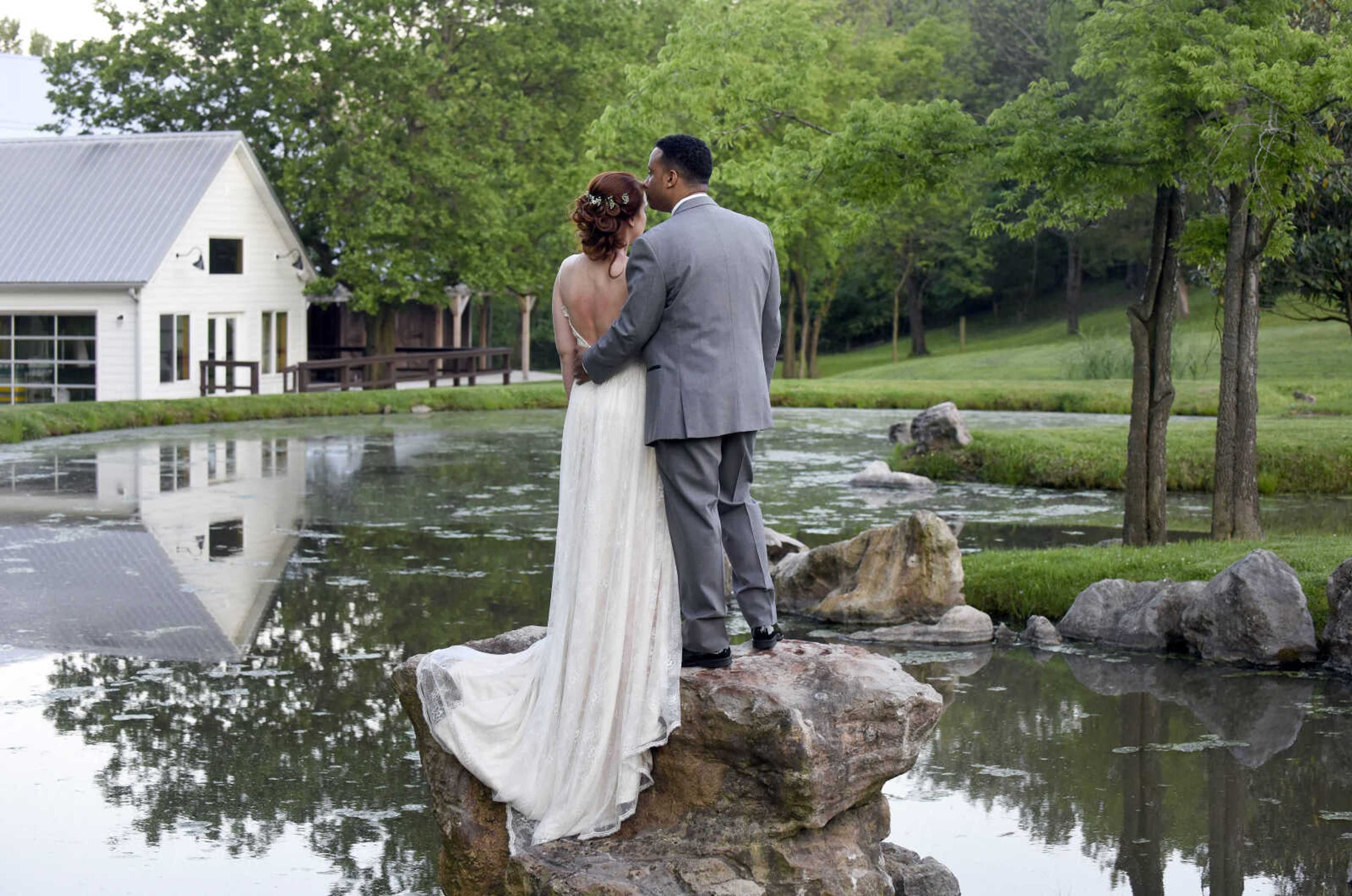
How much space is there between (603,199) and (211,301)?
32.3m

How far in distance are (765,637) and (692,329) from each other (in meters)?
Result: 1.25

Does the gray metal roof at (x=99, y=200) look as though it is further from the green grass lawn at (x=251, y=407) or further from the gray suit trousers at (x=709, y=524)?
the gray suit trousers at (x=709, y=524)

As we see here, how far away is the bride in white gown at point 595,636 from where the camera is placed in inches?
216

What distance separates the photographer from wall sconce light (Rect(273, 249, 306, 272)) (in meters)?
38.5

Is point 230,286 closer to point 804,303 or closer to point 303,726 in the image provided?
point 804,303

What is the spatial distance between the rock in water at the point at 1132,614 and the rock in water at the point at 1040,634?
0.47 ft

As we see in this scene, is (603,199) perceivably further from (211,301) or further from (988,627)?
(211,301)

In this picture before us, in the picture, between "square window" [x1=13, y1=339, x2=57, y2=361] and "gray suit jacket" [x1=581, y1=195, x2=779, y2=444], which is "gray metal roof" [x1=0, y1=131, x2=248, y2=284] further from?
"gray suit jacket" [x1=581, y1=195, x2=779, y2=444]

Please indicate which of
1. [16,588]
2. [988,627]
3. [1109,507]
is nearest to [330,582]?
[16,588]

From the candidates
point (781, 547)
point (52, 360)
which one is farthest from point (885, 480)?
point (52, 360)

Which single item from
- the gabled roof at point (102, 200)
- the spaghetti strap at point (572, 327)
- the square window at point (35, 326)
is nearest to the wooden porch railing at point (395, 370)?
the gabled roof at point (102, 200)

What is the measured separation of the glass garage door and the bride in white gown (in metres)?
30.6

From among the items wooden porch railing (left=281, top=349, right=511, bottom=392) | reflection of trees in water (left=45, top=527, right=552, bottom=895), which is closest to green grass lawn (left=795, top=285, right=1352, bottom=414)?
wooden porch railing (left=281, top=349, right=511, bottom=392)

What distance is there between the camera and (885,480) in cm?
2109
